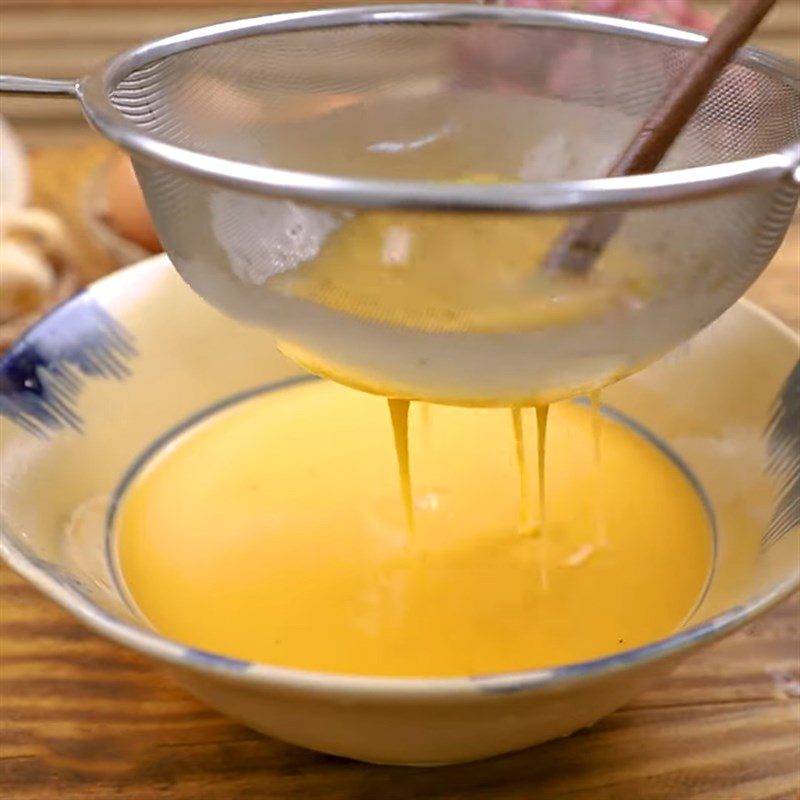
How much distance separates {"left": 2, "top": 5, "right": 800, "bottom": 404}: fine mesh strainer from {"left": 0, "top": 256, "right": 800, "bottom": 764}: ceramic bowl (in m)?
0.15

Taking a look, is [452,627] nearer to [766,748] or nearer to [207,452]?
[766,748]

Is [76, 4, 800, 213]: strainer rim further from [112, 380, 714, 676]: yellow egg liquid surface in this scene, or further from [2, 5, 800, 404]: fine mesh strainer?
[112, 380, 714, 676]: yellow egg liquid surface

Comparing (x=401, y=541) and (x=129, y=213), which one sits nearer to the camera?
(x=401, y=541)

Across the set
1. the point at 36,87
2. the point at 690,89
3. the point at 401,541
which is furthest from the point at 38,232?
the point at 690,89

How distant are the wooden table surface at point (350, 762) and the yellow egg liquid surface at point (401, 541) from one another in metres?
0.04

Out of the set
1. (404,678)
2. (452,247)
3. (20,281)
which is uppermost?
(452,247)

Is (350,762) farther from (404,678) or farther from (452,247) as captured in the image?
(452,247)

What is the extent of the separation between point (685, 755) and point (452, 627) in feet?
0.49

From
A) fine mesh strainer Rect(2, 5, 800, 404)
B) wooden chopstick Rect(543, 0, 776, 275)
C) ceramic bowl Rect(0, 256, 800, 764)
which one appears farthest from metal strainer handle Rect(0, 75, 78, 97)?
wooden chopstick Rect(543, 0, 776, 275)

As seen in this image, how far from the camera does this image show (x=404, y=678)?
1.54 feet

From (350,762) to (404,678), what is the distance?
12 cm

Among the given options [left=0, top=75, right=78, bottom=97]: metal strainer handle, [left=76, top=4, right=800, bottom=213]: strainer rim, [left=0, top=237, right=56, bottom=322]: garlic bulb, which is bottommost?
[left=0, top=237, right=56, bottom=322]: garlic bulb

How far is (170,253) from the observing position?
64 centimetres

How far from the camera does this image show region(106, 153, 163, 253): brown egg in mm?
1103
